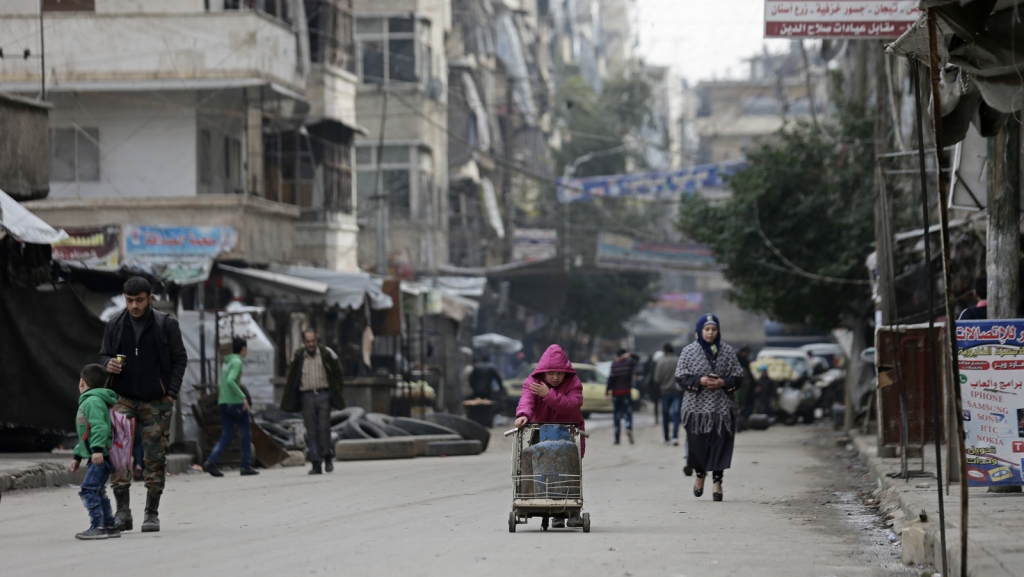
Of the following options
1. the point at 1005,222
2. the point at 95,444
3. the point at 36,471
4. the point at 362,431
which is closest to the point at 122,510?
the point at 95,444

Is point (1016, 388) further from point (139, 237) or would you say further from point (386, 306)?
point (139, 237)

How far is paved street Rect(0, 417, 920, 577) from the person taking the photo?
7621 mm

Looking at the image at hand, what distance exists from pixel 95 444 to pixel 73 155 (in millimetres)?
20124

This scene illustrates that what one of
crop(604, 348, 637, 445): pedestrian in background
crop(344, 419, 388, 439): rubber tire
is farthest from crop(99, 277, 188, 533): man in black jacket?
crop(604, 348, 637, 445): pedestrian in background

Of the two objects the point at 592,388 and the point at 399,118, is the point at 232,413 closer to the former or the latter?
the point at 592,388

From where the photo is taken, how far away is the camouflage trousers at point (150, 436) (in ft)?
30.7

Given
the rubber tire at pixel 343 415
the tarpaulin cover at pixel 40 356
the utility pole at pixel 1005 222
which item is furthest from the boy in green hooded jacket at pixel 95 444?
the rubber tire at pixel 343 415

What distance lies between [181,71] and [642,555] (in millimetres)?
21532

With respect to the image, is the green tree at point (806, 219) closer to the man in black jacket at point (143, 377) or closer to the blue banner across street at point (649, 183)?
the blue banner across street at point (649, 183)

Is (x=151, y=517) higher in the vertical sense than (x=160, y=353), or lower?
lower

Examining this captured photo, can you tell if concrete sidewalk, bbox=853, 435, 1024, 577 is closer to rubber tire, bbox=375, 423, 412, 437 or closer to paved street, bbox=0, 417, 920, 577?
paved street, bbox=0, 417, 920, 577

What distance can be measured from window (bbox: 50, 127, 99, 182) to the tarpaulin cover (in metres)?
11.5

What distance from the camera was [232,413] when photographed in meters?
16.8

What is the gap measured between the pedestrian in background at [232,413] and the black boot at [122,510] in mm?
7126
